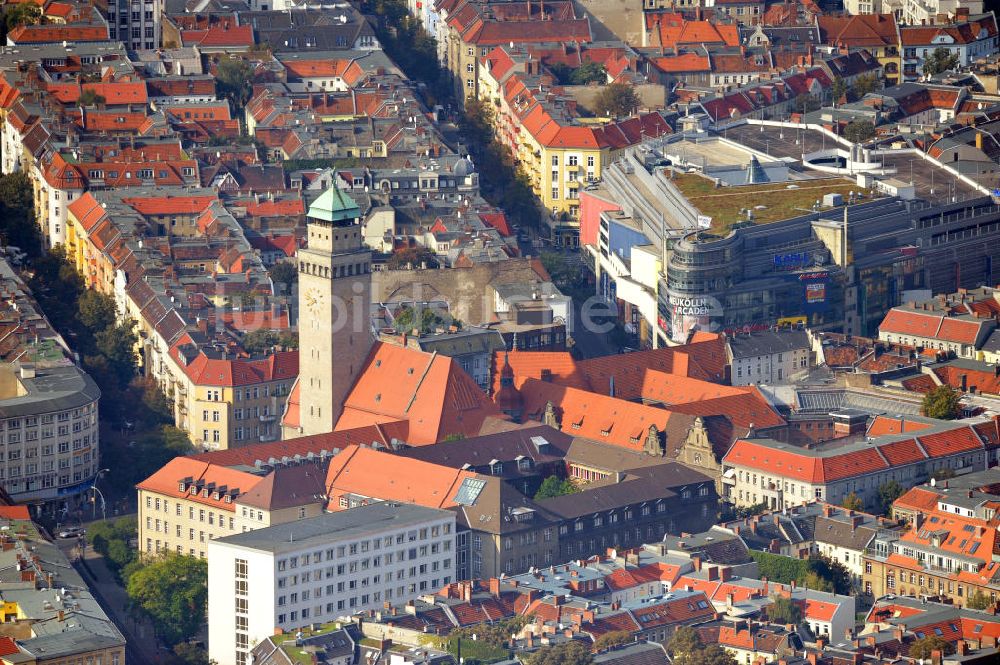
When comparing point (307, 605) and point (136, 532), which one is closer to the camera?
point (307, 605)

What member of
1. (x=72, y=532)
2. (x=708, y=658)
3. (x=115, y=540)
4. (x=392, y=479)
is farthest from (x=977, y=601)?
(x=72, y=532)

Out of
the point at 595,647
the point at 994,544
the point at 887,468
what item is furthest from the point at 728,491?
the point at 595,647

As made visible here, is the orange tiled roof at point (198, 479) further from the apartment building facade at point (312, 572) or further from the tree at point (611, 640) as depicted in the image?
the tree at point (611, 640)

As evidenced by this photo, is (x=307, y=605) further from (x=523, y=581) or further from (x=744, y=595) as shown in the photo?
(x=744, y=595)

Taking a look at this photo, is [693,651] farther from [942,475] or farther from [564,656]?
[942,475]

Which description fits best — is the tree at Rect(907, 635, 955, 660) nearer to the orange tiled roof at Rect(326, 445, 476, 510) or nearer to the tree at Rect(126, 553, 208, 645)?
the orange tiled roof at Rect(326, 445, 476, 510)

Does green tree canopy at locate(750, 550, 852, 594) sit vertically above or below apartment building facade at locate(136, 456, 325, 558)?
below

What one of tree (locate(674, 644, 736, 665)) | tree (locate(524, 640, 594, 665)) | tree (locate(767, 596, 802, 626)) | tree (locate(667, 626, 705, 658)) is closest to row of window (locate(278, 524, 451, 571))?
tree (locate(524, 640, 594, 665))
